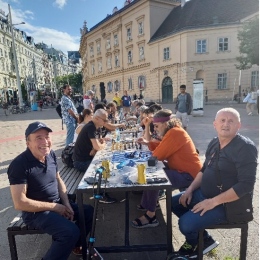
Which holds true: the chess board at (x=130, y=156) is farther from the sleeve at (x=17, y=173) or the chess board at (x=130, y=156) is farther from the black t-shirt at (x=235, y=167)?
the sleeve at (x=17, y=173)

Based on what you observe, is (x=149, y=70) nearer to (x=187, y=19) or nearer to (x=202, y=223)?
(x=187, y=19)

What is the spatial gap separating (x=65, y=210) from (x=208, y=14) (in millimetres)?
31888

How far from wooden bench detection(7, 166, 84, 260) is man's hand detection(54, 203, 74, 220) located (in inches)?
9.8

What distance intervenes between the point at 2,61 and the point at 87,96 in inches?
2127

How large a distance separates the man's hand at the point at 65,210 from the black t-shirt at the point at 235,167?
1437mm

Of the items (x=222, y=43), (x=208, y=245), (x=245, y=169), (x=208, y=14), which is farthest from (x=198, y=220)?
(x=208, y=14)

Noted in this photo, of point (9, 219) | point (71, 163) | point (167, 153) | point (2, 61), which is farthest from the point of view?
point (2, 61)

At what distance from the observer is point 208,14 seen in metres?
28.9

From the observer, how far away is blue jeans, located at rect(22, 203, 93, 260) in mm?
2258

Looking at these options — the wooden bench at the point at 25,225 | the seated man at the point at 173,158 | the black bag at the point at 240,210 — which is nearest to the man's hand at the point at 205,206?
the black bag at the point at 240,210

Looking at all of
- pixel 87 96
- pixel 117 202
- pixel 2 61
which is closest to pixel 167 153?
pixel 117 202

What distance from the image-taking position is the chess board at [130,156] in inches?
127

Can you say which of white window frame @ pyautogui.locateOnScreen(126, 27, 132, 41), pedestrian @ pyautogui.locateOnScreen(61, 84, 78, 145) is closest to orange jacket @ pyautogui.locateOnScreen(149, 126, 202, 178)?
pedestrian @ pyautogui.locateOnScreen(61, 84, 78, 145)

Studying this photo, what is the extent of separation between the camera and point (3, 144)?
9.07 m
